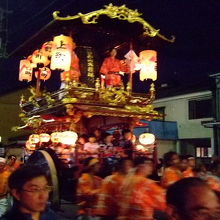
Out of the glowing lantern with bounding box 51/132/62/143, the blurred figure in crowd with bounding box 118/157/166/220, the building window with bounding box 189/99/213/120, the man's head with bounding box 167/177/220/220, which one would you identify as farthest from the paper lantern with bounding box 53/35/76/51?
the building window with bounding box 189/99/213/120

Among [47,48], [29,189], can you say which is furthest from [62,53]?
[29,189]

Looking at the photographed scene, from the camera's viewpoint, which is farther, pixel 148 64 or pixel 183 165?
pixel 148 64

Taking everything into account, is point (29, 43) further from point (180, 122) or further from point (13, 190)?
point (180, 122)

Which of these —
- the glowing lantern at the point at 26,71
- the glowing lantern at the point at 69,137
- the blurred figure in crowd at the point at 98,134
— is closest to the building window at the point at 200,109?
the blurred figure in crowd at the point at 98,134

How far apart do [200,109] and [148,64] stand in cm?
1040

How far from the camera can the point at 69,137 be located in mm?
11328

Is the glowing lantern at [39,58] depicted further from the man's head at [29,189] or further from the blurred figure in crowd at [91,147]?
the man's head at [29,189]

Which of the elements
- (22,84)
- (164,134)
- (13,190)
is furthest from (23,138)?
(13,190)

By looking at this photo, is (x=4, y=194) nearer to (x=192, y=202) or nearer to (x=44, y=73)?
(x=192, y=202)

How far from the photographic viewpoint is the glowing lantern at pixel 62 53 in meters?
11.2

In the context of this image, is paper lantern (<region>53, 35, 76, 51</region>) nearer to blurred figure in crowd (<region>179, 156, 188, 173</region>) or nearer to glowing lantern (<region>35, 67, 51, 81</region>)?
glowing lantern (<region>35, 67, 51, 81</region>)

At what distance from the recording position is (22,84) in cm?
1916

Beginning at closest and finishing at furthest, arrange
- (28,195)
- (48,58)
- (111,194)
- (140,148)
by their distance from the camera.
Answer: (28,195) < (111,194) < (140,148) < (48,58)

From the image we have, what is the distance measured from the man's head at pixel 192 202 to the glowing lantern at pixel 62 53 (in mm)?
9700
